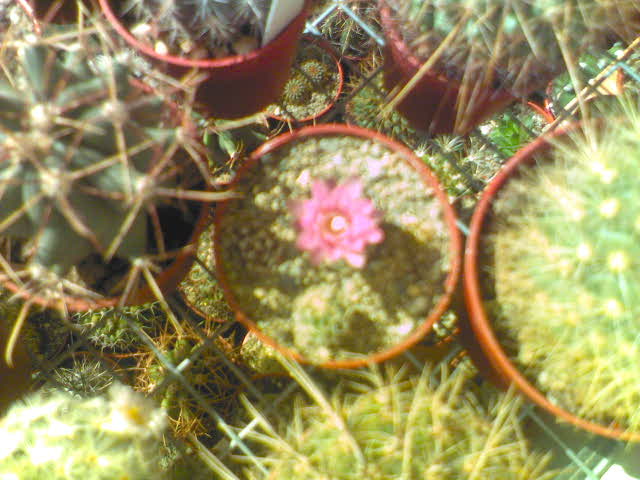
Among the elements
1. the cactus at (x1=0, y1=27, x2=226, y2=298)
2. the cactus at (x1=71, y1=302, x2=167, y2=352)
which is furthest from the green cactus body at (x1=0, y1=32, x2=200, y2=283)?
the cactus at (x1=71, y1=302, x2=167, y2=352)

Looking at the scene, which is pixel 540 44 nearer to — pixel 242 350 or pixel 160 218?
pixel 160 218

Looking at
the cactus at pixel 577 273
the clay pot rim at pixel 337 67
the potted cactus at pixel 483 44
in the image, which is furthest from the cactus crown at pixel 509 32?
the clay pot rim at pixel 337 67

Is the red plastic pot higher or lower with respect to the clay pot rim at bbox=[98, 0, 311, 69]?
lower

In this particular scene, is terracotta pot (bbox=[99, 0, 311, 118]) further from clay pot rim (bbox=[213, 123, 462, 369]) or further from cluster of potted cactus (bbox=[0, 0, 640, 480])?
clay pot rim (bbox=[213, 123, 462, 369])

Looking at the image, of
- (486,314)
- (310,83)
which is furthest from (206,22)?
(486,314)

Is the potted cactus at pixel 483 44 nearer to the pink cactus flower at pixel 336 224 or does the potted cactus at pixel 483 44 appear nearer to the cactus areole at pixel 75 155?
the pink cactus flower at pixel 336 224

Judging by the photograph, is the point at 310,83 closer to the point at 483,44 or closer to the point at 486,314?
the point at 483,44
